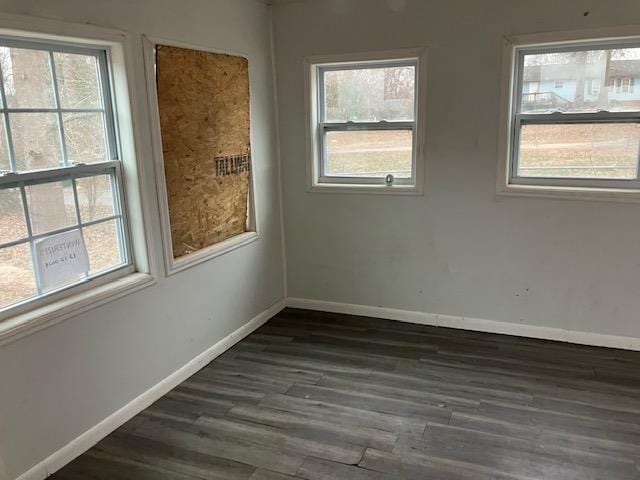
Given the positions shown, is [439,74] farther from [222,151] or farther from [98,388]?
[98,388]

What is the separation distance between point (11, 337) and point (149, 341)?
884mm

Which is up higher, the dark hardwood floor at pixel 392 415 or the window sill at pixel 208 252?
the window sill at pixel 208 252

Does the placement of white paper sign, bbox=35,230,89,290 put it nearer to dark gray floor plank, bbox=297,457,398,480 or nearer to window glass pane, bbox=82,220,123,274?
window glass pane, bbox=82,220,123,274

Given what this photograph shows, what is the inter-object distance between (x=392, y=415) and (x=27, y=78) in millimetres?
2530

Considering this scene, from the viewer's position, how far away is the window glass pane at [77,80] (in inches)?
100.0

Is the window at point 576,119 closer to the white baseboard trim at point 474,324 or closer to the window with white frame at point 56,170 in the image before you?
the white baseboard trim at point 474,324

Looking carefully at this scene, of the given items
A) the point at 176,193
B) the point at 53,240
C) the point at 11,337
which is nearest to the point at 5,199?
the point at 53,240

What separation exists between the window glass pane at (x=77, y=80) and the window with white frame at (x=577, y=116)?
2637mm

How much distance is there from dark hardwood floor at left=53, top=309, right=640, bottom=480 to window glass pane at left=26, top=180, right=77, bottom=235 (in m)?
1.18

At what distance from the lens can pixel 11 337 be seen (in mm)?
2262

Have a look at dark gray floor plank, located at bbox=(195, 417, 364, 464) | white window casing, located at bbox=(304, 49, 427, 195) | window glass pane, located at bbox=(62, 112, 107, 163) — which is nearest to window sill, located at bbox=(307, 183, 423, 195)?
white window casing, located at bbox=(304, 49, 427, 195)

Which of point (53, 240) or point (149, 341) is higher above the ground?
point (53, 240)

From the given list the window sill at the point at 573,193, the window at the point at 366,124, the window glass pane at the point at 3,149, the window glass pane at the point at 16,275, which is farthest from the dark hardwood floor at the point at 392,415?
the window glass pane at the point at 3,149

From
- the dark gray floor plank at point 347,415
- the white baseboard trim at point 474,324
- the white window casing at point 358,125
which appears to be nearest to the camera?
the dark gray floor plank at point 347,415
